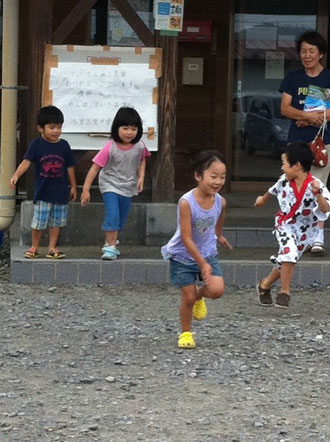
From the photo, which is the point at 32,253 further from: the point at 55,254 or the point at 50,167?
the point at 50,167

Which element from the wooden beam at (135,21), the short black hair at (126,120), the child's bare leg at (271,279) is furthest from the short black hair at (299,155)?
the wooden beam at (135,21)

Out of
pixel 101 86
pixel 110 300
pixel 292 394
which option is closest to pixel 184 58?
pixel 101 86

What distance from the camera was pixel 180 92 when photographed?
42.4ft

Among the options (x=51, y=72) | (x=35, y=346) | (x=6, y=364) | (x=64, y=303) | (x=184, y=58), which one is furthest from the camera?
(x=184, y=58)

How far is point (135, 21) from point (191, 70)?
10.7 ft

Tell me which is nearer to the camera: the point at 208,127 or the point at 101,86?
the point at 101,86

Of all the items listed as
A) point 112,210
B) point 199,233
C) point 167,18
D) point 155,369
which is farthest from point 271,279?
point 167,18

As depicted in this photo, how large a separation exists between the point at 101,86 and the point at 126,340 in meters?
3.19

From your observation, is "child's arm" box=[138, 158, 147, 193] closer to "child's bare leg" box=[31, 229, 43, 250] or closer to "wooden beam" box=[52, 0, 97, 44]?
"child's bare leg" box=[31, 229, 43, 250]

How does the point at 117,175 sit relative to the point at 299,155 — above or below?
below

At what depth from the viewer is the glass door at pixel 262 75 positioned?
13016 mm

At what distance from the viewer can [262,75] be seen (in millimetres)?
13164

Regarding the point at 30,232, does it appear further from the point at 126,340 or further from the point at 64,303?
the point at 126,340

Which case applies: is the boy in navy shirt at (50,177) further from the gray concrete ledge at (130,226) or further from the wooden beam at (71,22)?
the wooden beam at (71,22)
